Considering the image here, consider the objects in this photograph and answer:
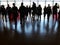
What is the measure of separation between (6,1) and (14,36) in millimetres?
5563

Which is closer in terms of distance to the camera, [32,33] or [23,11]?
[32,33]

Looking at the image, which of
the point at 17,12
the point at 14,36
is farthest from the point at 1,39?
the point at 17,12

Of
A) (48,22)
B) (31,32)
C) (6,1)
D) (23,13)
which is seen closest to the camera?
(31,32)

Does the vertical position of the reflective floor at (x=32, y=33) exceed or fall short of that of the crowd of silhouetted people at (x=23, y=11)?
it falls short

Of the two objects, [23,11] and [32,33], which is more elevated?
[23,11]

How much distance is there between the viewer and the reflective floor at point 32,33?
6.09 meters

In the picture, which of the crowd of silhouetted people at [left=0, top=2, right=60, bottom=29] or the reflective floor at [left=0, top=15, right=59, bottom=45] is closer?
the reflective floor at [left=0, top=15, right=59, bottom=45]

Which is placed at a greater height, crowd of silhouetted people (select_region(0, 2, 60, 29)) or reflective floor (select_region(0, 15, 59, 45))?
crowd of silhouetted people (select_region(0, 2, 60, 29))

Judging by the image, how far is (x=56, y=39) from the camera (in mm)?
6371

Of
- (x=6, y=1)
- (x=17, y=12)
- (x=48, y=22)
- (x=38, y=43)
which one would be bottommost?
(x=38, y=43)

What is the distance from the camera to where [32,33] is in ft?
23.4

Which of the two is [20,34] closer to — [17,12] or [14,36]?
[14,36]

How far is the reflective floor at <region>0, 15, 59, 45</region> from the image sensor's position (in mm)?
6090

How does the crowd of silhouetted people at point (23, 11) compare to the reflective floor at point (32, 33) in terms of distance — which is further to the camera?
the crowd of silhouetted people at point (23, 11)
